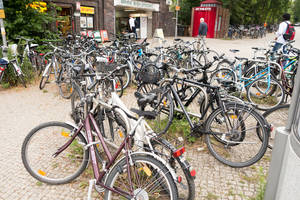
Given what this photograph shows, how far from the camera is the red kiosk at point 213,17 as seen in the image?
23214 mm

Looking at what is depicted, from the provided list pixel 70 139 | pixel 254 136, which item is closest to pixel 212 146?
pixel 254 136

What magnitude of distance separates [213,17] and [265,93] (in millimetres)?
19863

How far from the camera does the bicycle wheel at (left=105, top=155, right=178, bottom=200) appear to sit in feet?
6.68

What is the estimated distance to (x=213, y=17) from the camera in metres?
23.3

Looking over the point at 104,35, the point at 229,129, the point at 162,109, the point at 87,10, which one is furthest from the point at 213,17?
the point at 229,129

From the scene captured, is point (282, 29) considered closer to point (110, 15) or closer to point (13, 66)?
point (13, 66)

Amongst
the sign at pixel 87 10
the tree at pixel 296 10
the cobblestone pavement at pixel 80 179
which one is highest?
the tree at pixel 296 10

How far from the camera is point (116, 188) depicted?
2.19 metres

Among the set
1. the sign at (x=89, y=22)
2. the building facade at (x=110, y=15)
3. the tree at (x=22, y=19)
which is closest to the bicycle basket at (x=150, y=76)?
the tree at (x=22, y=19)

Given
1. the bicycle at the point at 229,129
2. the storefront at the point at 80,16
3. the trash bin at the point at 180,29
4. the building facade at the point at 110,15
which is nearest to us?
the bicycle at the point at 229,129

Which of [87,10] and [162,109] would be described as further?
[87,10]

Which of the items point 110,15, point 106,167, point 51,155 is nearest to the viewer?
point 106,167

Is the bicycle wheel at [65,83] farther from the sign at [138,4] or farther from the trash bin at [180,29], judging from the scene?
the trash bin at [180,29]

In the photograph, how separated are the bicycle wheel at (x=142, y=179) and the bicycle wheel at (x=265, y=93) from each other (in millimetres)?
3716
